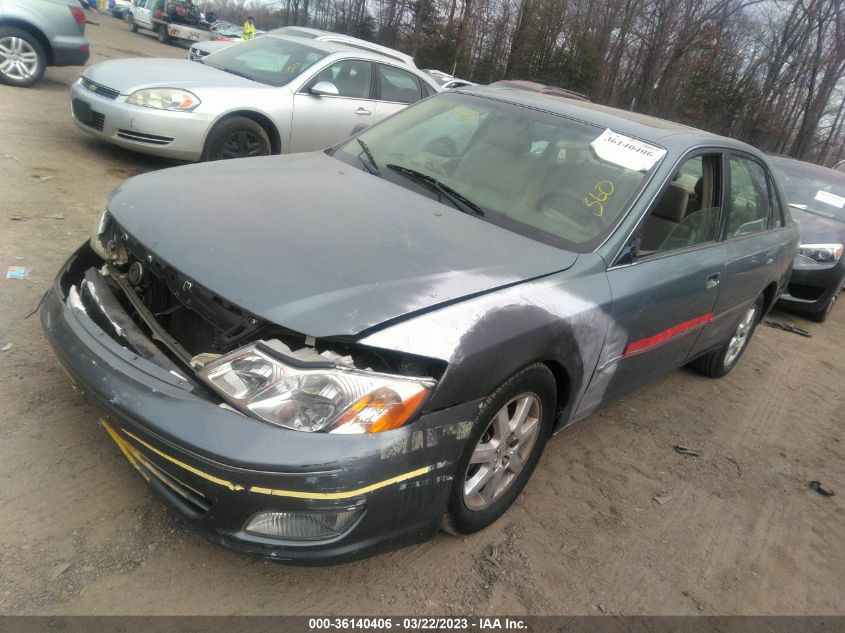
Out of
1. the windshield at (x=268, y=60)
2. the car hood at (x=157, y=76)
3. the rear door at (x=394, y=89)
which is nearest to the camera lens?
the car hood at (x=157, y=76)

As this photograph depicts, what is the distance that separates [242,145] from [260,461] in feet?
16.9

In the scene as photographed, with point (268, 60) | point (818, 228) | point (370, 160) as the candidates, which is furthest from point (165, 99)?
point (818, 228)

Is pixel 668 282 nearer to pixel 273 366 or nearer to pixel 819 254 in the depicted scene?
pixel 273 366

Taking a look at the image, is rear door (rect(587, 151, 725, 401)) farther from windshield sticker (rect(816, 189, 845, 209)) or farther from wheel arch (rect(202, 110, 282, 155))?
windshield sticker (rect(816, 189, 845, 209))

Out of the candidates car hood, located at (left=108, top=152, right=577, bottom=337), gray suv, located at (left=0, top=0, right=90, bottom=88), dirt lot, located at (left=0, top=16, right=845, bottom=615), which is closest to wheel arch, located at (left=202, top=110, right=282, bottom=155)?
dirt lot, located at (left=0, top=16, right=845, bottom=615)

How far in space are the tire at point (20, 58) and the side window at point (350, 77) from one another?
427 centimetres

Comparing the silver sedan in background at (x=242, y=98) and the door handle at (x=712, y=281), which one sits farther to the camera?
the silver sedan in background at (x=242, y=98)

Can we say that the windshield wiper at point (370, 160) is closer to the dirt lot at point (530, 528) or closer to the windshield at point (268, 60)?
the dirt lot at point (530, 528)

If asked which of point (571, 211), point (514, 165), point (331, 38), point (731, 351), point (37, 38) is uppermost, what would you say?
point (331, 38)

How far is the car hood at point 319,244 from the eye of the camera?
2.07 m

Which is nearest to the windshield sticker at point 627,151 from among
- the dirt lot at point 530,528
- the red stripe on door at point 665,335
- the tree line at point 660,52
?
the red stripe on door at point 665,335

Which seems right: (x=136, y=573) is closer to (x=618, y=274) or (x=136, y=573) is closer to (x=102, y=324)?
(x=102, y=324)

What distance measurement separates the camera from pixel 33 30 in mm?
8062

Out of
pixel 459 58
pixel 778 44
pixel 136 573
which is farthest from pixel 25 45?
pixel 778 44
